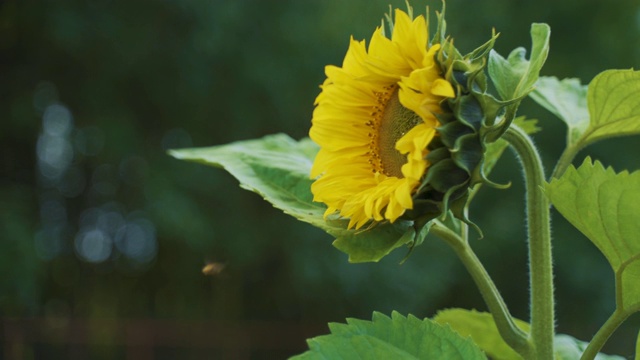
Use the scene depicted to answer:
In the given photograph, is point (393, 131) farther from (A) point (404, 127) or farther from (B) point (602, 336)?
(B) point (602, 336)

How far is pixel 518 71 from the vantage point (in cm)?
39

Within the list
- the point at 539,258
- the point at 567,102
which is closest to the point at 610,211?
the point at 539,258

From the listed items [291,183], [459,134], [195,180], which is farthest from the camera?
[195,180]

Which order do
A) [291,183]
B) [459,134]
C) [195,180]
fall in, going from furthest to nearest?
[195,180], [291,183], [459,134]

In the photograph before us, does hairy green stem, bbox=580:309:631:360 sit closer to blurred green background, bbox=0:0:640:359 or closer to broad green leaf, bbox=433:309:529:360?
broad green leaf, bbox=433:309:529:360

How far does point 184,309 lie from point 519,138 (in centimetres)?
293

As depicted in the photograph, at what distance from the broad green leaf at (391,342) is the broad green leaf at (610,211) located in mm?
72

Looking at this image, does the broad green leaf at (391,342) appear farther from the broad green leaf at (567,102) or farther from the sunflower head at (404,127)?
the broad green leaf at (567,102)

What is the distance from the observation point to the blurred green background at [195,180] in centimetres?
284

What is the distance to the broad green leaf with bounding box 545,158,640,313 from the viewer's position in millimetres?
356

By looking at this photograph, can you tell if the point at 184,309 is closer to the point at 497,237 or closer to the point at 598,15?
the point at 497,237

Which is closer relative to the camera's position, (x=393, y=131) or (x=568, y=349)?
(x=393, y=131)

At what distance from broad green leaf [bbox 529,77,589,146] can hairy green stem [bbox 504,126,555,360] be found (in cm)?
7

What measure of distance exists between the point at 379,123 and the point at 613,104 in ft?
0.40
